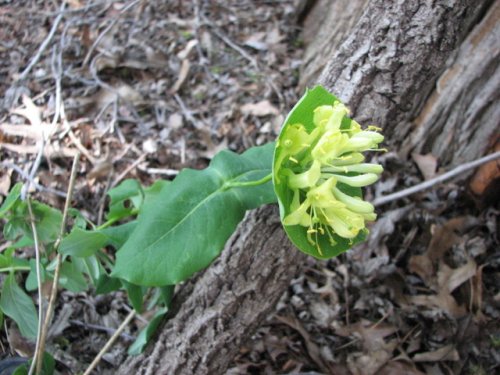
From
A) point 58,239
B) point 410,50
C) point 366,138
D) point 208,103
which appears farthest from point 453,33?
point 208,103

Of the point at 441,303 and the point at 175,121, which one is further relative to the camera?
the point at 175,121

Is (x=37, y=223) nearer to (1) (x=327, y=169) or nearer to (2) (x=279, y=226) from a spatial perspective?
(2) (x=279, y=226)

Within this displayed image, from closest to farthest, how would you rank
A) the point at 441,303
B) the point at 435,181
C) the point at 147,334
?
the point at 147,334 → the point at 441,303 → the point at 435,181

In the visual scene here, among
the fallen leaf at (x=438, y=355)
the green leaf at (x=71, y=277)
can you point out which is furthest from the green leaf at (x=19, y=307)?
the fallen leaf at (x=438, y=355)

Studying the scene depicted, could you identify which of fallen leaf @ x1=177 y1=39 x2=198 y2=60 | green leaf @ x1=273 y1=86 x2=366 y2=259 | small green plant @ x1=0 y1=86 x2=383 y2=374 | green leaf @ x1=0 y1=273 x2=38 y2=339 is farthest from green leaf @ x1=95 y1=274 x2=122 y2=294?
fallen leaf @ x1=177 y1=39 x2=198 y2=60

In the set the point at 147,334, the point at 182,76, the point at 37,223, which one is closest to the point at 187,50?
the point at 182,76

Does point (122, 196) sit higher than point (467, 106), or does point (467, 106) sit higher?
point (467, 106)

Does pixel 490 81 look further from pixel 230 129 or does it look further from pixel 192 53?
pixel 192 53
